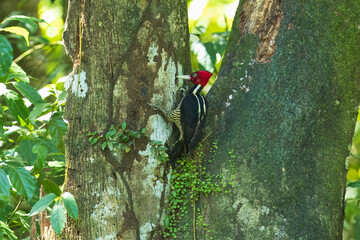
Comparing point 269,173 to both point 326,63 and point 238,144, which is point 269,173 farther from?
point 326,63

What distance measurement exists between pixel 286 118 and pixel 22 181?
5.35 ft

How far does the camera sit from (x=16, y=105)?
2943mm

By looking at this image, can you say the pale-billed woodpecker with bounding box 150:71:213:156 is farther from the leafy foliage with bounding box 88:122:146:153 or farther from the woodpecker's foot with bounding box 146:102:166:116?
the leafy foliage with bounding box 88:122:146:153

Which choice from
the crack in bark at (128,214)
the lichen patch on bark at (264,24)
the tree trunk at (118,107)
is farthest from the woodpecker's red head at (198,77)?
the crack in bark at (128,214)

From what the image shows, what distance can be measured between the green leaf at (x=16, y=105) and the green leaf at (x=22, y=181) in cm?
46

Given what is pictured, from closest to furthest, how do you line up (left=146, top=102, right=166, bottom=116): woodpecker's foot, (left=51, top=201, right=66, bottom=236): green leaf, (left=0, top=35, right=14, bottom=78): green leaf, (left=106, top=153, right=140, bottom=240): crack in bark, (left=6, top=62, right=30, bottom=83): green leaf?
(left=51, top=201, right=66, bottom=236): green leaf → (left=0, top=35, right=14, bottom=78): green leaf → (left=106, top=153, right=140, bottom=240): crack in bark → (left=146, top=102, right=166, bottom=116): woodpecker's foot → (left=6, top=62, right=30, bottom=83): green leaf

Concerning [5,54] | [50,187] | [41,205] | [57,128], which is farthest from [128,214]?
[5,54]

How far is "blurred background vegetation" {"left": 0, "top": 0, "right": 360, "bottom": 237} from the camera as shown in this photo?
10.3 ft

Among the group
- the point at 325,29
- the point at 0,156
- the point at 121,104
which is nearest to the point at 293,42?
the point at 325,29

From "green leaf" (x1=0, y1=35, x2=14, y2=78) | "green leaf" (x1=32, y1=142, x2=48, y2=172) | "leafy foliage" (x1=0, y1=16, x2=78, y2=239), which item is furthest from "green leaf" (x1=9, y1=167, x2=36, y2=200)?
"green leaf" (x1=0, y1=35, x2=14, y2=78)

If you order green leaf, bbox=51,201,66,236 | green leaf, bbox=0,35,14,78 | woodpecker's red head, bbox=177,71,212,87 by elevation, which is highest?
green leaf, bbox=0,35,14,78

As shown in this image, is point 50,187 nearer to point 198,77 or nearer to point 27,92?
point 27,92

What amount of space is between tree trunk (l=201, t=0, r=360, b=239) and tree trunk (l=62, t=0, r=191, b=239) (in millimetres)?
359

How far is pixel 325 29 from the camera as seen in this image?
2828 mm
